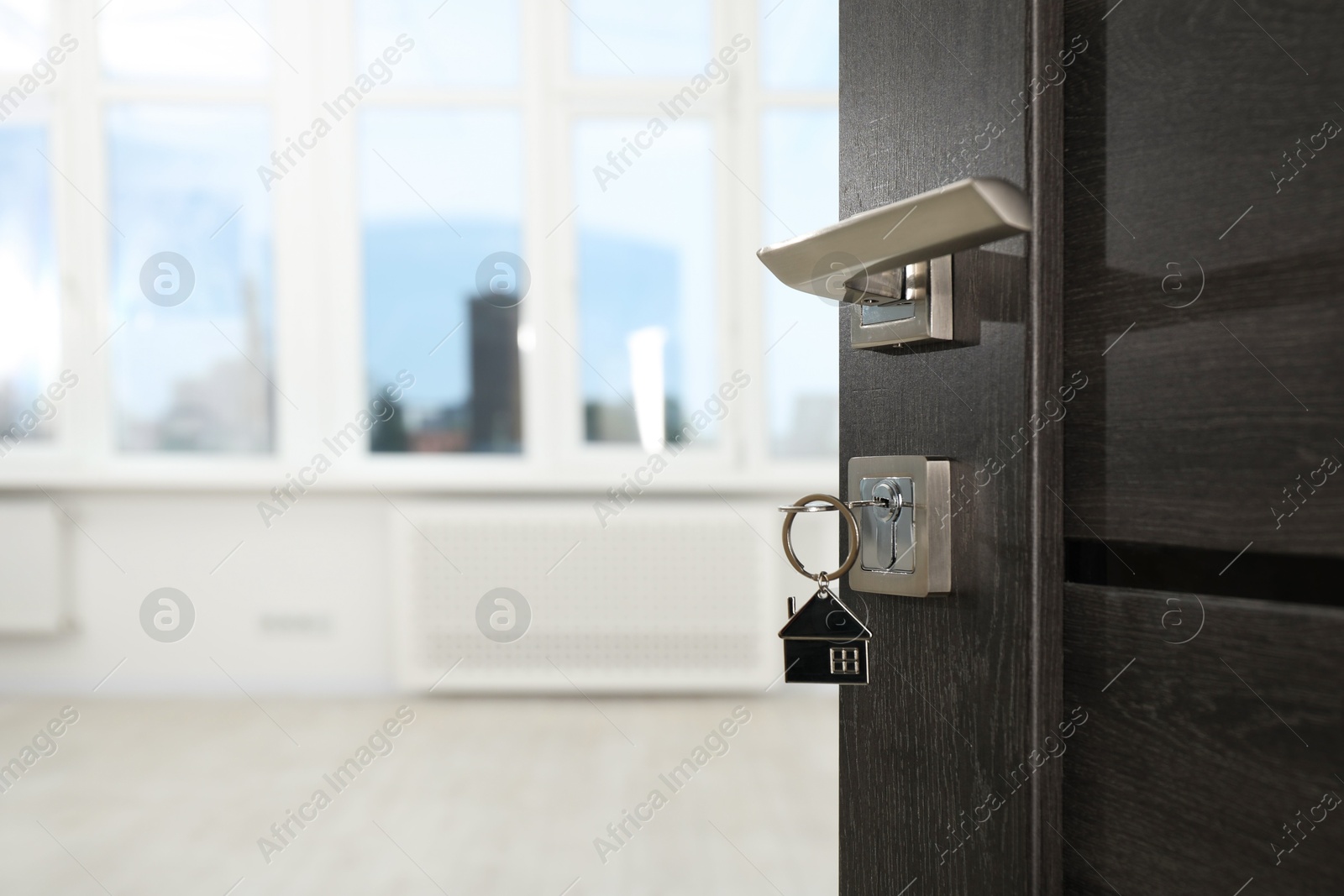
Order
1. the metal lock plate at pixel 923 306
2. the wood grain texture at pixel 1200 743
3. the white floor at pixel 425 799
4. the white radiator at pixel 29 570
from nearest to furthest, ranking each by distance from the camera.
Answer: the wood grain texture at pixel 1200 743 < the metal lock plate at pixel 923 306 < the white floor at pixel 425 799 < the white radiator at pixel 29 570

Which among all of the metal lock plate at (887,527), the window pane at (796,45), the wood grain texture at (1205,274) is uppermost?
the window pane at (796,45)

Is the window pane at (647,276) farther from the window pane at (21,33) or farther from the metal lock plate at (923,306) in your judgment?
the metal lock plate at (923,306)

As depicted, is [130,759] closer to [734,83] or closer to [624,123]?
[624,123]

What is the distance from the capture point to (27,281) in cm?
325

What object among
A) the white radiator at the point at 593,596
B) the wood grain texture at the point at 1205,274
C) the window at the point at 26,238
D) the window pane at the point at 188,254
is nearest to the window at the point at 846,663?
the wood grain texture at the point at 1205,274

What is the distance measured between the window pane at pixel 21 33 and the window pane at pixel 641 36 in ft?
6.56

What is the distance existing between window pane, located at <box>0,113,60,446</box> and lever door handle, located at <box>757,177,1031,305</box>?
373 cm

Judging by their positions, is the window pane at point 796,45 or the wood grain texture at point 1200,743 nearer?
the wood grain texture at point 1200,743

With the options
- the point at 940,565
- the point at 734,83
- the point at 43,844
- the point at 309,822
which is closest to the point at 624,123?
the point at 734,83

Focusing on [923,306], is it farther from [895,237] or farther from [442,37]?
[442,37]

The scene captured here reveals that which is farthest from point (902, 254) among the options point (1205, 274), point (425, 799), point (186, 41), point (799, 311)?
point (186, 41)

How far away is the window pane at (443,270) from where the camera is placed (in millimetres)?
3186

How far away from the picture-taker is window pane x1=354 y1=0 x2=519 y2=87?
10.3ft

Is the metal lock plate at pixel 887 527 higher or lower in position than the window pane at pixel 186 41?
lower
